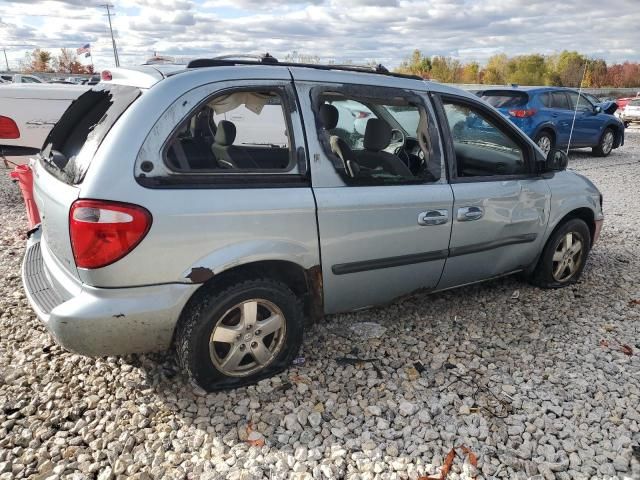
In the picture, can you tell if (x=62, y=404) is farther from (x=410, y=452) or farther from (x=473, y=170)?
(x=473, y=170)

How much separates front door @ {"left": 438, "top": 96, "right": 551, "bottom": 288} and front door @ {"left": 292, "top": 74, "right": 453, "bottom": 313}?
160mm

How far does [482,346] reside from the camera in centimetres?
343

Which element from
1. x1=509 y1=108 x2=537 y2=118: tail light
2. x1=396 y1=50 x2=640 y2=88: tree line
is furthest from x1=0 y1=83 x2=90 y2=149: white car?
x1=396 y1=50 x2=640 y2=88: tree line

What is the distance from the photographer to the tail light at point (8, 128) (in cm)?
592

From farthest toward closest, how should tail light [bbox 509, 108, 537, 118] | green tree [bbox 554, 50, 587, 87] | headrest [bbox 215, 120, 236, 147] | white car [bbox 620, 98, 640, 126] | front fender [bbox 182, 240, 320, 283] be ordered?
green tree [bbox 554, 50, 587, 87] → white car [bbox 620, 98, 640, 126] → tail light [bbox 509, 108, 537, 118] → headrest [bbox 215, 120, 236, 147] → front fender [bbox 182, 240, 320, 283]

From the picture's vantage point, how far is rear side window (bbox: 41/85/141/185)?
8.04 feet

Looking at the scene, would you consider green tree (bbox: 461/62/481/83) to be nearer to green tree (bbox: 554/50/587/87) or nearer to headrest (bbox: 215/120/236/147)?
green tree (bbox: 554/50/587/87)

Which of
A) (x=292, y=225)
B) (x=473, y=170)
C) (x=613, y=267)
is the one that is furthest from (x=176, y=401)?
(x=613, y=267)

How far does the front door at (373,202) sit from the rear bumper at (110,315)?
2.93 ft

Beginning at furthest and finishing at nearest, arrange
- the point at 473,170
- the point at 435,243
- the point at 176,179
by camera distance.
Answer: the point at 473,170
the point at 435,243
the point at 176,179

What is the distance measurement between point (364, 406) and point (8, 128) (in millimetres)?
5533

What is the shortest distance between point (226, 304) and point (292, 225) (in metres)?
0.54

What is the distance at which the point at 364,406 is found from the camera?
2.79 m

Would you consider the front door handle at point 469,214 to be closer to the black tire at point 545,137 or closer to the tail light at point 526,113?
the tail light at point 526,113
